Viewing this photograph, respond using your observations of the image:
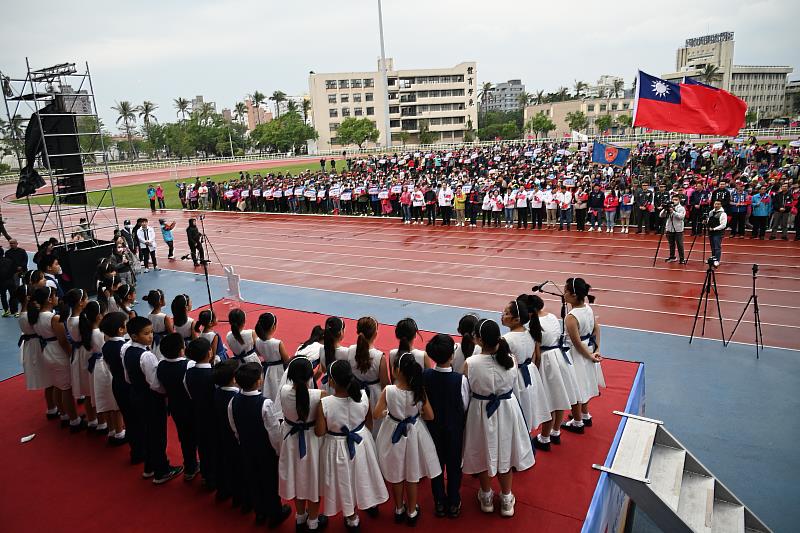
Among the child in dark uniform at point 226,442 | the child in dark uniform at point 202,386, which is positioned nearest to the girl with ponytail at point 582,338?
the child in dark uniform at point 226,442

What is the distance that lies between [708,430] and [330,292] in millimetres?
8092

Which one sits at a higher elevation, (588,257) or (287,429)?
(287,429)

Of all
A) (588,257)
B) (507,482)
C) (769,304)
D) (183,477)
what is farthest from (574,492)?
(588,257)

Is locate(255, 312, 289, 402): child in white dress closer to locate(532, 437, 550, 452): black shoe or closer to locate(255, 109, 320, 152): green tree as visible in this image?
locate(532, 437, 550, 452): black shoe

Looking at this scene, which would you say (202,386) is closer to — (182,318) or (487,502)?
(182,318)

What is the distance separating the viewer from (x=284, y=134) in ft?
232

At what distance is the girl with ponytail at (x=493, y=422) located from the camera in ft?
13.1

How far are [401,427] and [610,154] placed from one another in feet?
58.4

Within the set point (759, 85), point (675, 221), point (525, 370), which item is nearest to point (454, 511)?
point (525, 370)

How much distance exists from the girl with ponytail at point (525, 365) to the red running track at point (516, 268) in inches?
199

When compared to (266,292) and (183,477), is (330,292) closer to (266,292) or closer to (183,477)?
(266,292)

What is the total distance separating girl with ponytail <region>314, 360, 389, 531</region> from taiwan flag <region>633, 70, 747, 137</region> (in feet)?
41.9

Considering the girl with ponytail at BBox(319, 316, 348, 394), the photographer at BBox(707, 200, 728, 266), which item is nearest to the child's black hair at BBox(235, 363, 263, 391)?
the girl with ponytail at BBox(319, 316, 348, 394)

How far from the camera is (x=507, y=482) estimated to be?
165 inches
